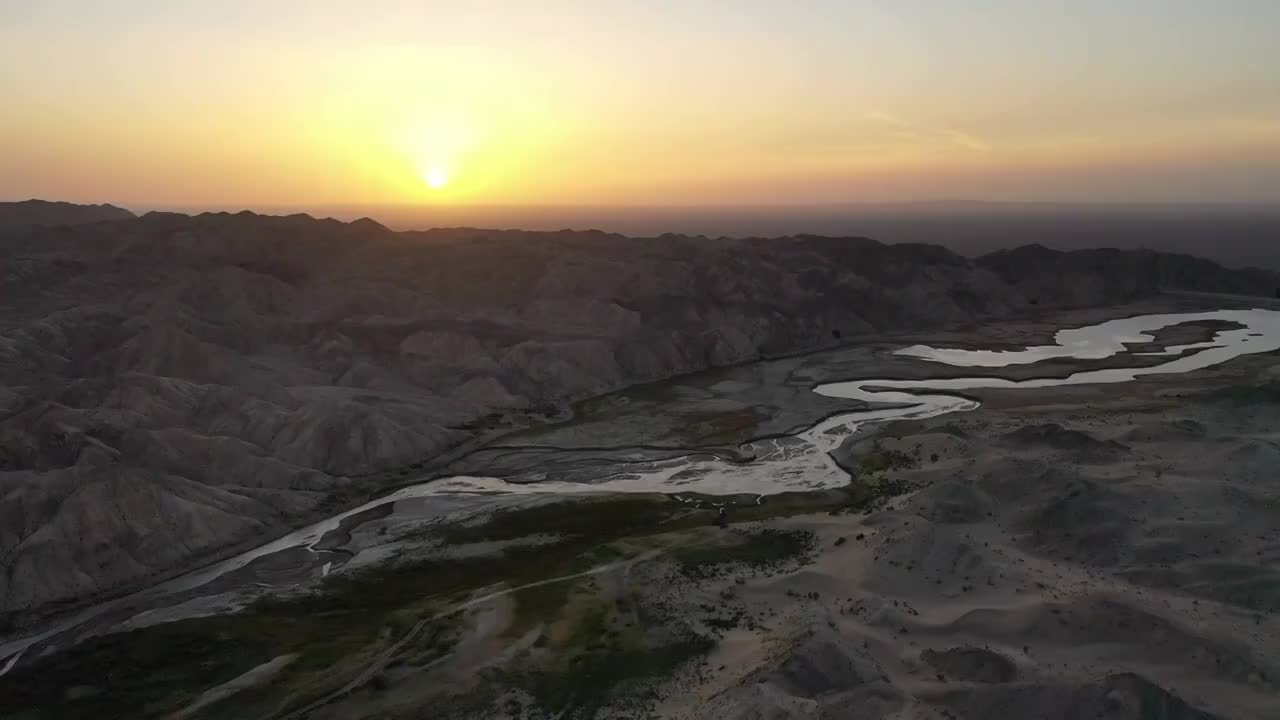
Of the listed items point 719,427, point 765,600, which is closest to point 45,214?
point 719,427

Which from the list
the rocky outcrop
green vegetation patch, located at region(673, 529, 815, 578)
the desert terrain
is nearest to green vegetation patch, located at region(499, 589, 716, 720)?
the desert terrain

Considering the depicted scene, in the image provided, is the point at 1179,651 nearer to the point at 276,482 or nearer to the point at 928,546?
the point at 928,546

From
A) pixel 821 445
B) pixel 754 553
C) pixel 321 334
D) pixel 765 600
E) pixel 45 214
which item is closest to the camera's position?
pixel 765 600

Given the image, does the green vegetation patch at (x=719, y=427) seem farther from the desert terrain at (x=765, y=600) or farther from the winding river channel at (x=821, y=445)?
the desert terrain at (x=765, y=600)

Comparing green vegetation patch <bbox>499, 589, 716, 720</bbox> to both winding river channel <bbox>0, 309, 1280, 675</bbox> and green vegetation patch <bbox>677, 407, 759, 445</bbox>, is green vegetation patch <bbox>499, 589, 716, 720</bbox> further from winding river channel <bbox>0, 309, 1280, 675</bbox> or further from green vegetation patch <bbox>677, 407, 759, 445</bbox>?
green vegetation patch <bbox>677, 407, 759, 445</bbox>

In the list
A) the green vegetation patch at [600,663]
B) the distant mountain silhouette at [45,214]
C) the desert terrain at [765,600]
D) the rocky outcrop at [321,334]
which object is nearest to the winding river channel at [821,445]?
the desert terrain at [765,600]

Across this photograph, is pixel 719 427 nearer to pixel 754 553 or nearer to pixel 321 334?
pixel 754 553
